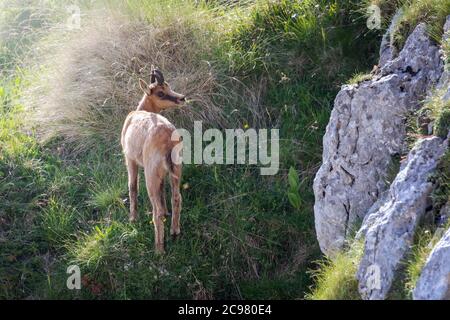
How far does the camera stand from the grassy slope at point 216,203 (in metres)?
10.3

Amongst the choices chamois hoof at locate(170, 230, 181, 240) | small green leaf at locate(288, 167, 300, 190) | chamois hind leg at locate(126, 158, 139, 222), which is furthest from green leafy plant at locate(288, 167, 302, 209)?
chamois hind leg at locate(126, 158, 139, 222)

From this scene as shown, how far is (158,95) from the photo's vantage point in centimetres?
1087

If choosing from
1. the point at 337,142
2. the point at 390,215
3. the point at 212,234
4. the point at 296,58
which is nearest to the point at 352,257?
the point at 390,215

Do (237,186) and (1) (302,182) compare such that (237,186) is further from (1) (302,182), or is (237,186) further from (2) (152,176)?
(2) (152,176)

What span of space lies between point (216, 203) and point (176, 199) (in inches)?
42.0

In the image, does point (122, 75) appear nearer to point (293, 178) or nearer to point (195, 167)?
point (195, 167)

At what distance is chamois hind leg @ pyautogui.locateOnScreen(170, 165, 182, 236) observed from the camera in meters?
9.70

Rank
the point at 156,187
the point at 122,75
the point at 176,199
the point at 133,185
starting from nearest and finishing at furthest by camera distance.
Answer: the point at 156,187 < the point at 176,199 < the point at 133,185 < the point at 122,75

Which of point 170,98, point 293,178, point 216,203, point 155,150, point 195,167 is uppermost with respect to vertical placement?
point 170,98

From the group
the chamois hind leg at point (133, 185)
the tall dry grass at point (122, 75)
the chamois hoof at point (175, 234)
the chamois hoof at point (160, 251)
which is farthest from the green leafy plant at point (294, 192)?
the chamois hind leg at point (133, 185)

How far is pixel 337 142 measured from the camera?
9.68 meters

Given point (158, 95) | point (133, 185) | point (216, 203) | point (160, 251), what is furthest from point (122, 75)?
point (160, 251)

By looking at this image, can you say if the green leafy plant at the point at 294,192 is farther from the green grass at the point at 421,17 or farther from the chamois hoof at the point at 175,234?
the green grass at the point at 421,17

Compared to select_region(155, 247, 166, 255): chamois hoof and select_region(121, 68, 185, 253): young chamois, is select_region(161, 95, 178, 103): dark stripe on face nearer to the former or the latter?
select_region(121, 68, 185, 253): young chamois
